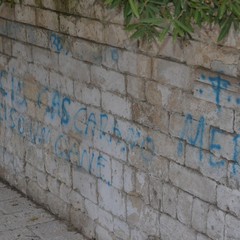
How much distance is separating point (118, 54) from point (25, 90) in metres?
1.81

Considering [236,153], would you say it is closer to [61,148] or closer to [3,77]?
[61,148]

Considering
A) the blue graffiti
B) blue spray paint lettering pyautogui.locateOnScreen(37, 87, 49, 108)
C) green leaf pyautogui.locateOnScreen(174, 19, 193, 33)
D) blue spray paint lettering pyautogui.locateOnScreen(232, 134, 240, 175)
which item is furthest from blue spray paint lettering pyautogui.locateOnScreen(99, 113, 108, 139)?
green leaf pyautogui.locateOnScreen(174, 19, 193, 33)

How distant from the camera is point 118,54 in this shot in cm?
546

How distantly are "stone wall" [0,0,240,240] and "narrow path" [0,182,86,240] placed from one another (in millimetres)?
107

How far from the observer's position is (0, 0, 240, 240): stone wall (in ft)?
15.1

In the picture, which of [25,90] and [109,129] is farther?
[25,90]

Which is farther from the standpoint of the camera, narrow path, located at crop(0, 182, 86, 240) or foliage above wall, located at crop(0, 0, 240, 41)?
narrow path, located at crop(0, 182, 86, 240)

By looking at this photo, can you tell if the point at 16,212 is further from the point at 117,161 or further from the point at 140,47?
the point at 140,47

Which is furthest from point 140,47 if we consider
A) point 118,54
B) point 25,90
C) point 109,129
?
point 25,90

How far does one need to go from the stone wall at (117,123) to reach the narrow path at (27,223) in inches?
4.2

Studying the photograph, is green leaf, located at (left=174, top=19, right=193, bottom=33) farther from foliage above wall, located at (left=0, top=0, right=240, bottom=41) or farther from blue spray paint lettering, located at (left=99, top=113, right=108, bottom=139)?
blue spray paint lettering, located at (left=99, top=113, right=108, bottom=139)

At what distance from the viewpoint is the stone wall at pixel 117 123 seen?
15.1ft

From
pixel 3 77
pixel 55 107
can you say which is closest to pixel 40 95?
A: pixel 55 107

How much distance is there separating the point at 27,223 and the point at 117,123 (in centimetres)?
164
